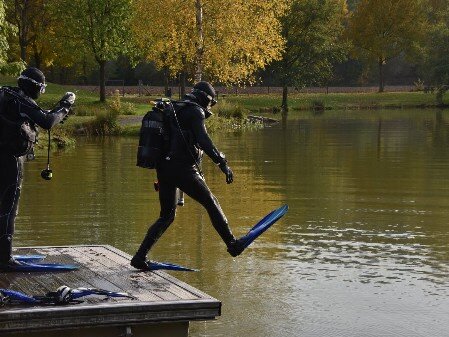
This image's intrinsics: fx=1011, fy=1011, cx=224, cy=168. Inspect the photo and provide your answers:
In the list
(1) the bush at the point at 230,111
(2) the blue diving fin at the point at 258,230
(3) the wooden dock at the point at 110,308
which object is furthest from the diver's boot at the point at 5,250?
(1) the bush at the point at 230,111

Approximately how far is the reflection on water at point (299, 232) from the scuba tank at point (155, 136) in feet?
6.46

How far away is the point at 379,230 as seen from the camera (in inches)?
685

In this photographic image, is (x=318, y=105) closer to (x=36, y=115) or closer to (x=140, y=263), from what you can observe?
(x=140, y=263)

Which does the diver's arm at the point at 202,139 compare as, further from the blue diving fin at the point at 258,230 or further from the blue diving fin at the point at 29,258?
the blue diving fin at the point at 29,258

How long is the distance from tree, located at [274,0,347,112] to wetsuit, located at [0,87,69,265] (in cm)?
6579

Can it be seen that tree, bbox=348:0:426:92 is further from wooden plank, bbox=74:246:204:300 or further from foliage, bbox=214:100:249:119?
wooden plank, bbox=74:246:204:300

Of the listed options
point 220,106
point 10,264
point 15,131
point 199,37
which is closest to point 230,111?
point 220,106

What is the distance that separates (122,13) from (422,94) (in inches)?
1345

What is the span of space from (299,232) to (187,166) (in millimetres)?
6222

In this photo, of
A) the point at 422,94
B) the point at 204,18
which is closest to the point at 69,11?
the point at 204,18

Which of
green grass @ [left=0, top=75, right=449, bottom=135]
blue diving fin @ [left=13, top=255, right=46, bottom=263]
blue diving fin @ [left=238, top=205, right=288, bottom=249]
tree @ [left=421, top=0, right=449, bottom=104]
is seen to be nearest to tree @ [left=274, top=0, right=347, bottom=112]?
green grass @ [left=0, top=75, right=449, bottom=135]

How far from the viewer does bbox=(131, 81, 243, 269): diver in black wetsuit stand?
11.3 m

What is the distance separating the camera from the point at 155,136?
1120 cm

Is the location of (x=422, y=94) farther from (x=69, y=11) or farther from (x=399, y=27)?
(x=69, y=11)
